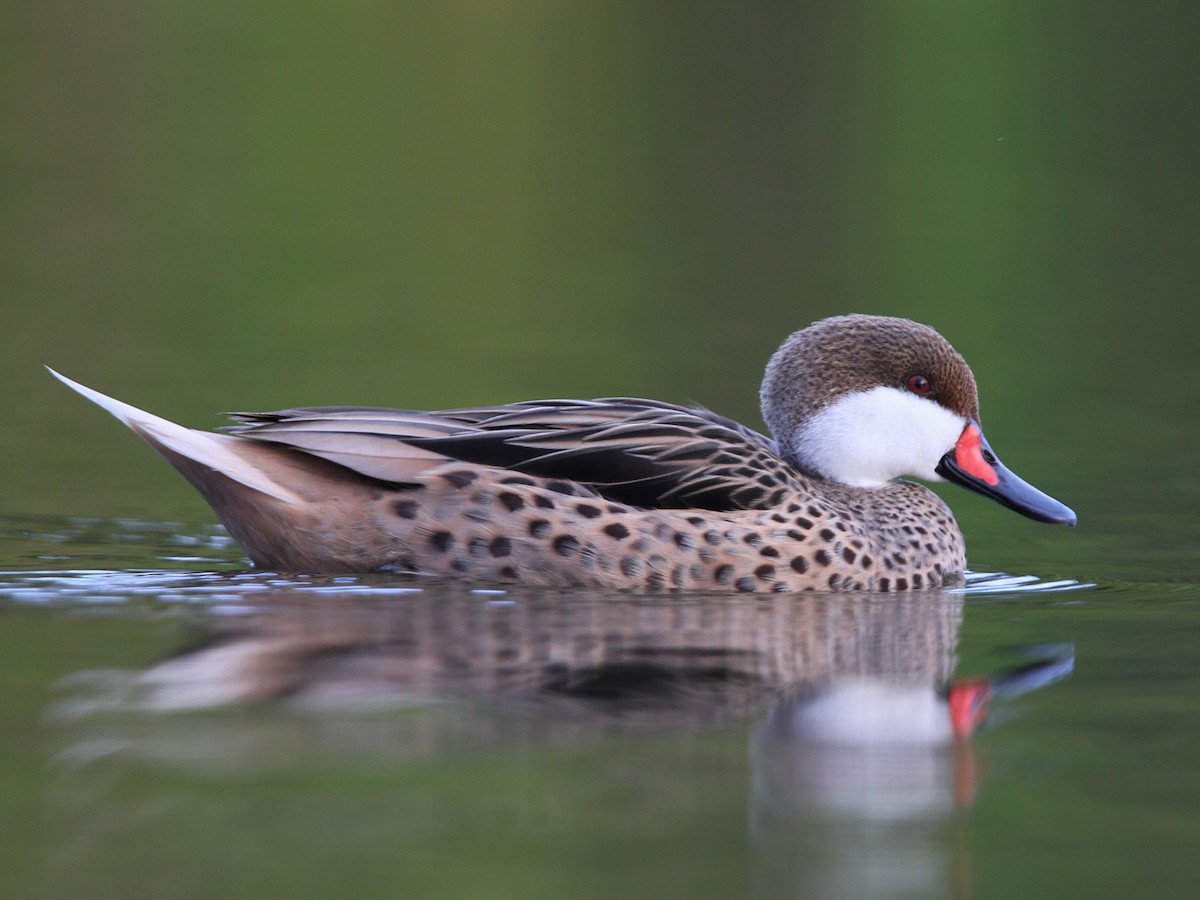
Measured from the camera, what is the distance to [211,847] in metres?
3.96

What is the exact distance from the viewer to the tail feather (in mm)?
6730

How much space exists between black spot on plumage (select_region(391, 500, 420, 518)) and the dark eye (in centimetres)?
203

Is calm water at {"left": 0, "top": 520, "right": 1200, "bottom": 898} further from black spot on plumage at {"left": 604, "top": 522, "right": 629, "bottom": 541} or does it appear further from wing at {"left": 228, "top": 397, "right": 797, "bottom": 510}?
wing at {"left": 228, "top": 397, "right": 797, "bottom": 510}

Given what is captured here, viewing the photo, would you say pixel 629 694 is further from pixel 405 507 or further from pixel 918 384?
pixel 918 384

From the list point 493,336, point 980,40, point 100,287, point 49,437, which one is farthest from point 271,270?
point 980,40

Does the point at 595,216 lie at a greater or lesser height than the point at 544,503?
greater

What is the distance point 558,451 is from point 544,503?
24cm

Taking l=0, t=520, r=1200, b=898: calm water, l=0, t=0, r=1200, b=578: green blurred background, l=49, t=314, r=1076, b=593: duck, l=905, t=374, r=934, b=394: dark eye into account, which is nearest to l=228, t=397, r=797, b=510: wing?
l=49, t=314, r=1076, b=593: duck

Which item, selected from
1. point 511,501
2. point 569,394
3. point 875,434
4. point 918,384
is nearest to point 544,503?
point 511,501

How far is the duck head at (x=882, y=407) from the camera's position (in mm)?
7574

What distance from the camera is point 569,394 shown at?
10898mm

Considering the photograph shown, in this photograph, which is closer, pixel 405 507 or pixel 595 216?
pixel 405 507

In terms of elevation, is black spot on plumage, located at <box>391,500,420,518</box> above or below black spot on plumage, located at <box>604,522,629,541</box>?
above

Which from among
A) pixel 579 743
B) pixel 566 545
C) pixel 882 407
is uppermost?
pixel 882 407
